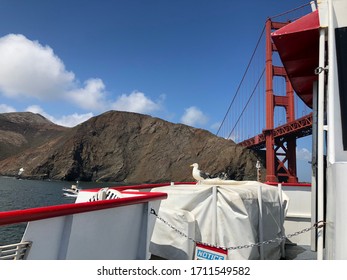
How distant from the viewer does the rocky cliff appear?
103 meters

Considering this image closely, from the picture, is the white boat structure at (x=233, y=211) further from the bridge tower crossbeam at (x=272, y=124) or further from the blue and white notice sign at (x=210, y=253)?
the bridge tower crossbeam at (x=272, y=124)

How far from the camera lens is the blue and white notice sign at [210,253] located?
11.5 feet

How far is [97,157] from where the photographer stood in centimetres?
11419

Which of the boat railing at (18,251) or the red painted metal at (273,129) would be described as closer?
the boat railing at (18,251)

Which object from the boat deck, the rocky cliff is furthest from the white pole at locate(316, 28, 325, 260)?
the rocky cliff

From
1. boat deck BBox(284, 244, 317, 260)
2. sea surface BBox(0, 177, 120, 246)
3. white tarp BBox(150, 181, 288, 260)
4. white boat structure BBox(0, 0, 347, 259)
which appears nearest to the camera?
white boat structure BBox(0, 0, 347, 259)

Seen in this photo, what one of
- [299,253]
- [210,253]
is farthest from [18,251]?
[299,253]

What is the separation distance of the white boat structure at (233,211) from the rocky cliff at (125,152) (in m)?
86.8

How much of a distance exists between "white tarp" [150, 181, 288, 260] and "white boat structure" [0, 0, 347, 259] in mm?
14

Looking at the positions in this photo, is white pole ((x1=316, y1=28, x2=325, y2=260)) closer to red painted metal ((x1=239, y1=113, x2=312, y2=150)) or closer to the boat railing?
the boat railing

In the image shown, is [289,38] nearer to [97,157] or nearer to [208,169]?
[208,169]

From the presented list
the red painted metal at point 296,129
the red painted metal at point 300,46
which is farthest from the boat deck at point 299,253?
the red painted metal at point 296,129
